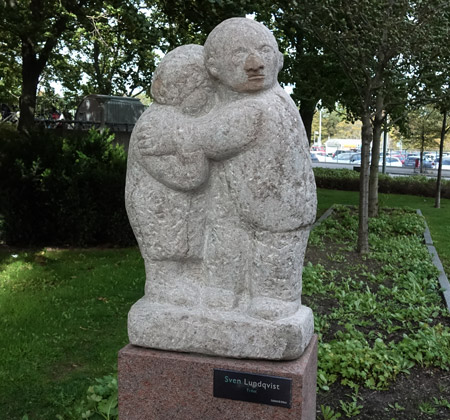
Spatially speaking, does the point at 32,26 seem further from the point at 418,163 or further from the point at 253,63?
the point at 418,163

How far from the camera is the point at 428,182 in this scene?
20.6 meters

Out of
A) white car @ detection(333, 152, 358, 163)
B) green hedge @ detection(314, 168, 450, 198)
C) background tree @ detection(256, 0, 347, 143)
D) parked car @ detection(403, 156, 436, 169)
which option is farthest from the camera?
white car @ detection(333, 152, 358, 163)

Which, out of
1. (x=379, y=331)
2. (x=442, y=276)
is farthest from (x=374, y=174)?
(x=379, y=331)

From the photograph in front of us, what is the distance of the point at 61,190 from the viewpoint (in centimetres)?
964

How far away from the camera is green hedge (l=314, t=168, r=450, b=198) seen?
2055 cm

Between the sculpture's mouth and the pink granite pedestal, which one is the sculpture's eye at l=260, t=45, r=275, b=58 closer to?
the sculpture's mouth

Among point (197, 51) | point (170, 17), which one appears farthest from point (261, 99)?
point (170, 17)

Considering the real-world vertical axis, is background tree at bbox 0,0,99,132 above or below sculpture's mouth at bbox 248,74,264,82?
above

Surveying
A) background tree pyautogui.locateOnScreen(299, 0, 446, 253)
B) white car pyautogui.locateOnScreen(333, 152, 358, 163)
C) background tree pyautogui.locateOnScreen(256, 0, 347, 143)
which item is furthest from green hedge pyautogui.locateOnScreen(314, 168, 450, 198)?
white car pyautogui.locateOnScreen(333, 152, 358, 163)

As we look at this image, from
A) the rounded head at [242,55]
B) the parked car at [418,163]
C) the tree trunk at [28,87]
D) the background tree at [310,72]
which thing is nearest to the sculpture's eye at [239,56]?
the rounded head at [242,55]

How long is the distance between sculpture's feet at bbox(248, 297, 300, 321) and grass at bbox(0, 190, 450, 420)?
223 cm

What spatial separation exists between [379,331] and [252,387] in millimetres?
3355

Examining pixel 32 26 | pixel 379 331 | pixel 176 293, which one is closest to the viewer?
pixel 176 293

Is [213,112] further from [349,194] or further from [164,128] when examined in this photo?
[349,194]
